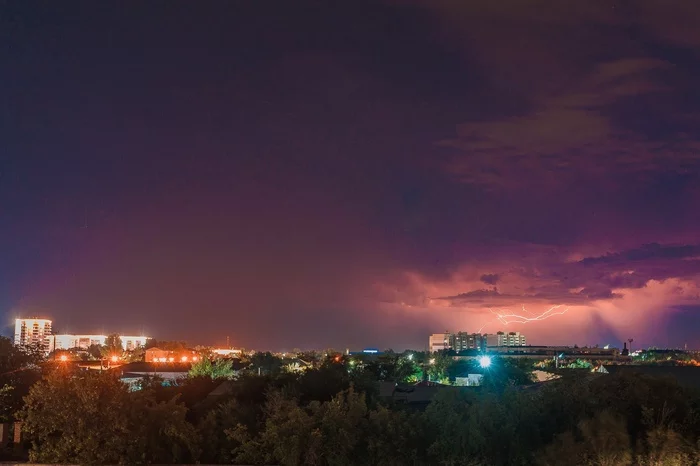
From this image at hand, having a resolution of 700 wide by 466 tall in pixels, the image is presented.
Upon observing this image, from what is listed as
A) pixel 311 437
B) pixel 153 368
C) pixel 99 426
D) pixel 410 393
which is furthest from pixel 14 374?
pixel 153 368

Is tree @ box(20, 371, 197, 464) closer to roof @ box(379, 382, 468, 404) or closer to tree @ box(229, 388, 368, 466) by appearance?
tree @ box(229, 388, 368, 466)

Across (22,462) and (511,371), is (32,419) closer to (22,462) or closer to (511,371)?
(22,462)

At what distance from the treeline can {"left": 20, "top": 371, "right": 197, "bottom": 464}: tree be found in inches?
1.4

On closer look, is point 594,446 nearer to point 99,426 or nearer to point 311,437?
point 311,437

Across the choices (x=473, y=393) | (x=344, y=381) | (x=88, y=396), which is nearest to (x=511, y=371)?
(x=344, y=381)

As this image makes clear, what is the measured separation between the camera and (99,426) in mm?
24859

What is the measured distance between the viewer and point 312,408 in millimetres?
24625

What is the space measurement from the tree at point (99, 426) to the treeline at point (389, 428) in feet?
0.11

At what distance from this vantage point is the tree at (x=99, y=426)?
24.4 m

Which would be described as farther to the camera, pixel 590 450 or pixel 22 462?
pixel 22 462

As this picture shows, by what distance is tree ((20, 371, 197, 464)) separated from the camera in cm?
2441

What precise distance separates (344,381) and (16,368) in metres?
14.3

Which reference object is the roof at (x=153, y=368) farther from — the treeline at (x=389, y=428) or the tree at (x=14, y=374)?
the treeline at (x=389, y=428)

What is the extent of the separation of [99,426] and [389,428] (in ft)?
32.9
